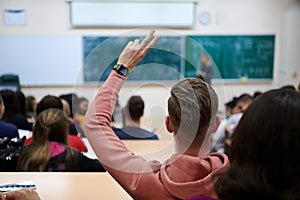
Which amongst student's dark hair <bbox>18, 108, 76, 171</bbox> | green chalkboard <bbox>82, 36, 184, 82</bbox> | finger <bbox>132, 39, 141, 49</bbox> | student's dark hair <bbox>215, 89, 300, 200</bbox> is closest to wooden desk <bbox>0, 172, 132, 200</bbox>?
student's dark hair <bbox>18, 108, 76, 171</bbox>

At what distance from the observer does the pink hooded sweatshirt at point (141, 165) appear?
45.6 inches

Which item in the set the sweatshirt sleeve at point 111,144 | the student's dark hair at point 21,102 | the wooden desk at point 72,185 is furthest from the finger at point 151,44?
the student's dark hair at point 21,102

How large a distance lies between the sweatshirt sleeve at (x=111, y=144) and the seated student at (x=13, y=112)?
96.8 inches

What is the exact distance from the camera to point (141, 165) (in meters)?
1.20

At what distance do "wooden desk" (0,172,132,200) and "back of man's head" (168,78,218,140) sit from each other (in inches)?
24.4

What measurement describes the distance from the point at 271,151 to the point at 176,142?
0.42 metres

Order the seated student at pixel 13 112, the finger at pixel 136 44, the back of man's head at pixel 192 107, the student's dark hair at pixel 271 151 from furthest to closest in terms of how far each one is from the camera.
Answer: the seated student at pixel 13 112 → the finger at pixel 136 44 → the back of man's head at pixel 192 107 → the student's dark hair at pixel 271 151

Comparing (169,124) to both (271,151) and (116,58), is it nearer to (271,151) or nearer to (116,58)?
(116,58)

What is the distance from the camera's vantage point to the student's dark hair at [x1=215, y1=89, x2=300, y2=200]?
0.79 meters

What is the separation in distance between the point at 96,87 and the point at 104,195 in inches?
23.3

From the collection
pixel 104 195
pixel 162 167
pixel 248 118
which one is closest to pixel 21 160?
pixel 104 195

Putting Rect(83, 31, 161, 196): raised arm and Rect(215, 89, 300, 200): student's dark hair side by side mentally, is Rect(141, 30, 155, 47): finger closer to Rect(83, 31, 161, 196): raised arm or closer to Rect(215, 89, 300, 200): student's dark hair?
Rect(83, 31, 161, 196): raised arm

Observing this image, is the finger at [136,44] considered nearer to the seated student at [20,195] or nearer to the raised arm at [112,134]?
the raised arm at [112,134]

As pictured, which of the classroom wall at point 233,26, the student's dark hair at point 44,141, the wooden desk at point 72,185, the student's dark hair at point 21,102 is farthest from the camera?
the classroom wall at point 233,26
